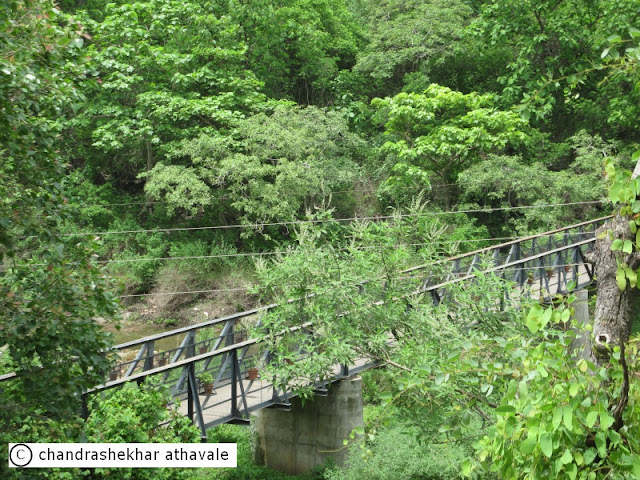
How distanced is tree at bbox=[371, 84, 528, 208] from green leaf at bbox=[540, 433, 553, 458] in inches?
658

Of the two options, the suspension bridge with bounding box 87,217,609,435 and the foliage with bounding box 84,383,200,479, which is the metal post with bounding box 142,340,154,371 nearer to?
the suspension bridge with bounding box 87,217,609,435

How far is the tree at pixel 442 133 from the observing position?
744 inches

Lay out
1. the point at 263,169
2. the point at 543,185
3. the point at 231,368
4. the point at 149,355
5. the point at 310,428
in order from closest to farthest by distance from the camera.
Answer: the point at 149,355 < the point at 231,368 < the point at 310,428 < the point at 263,169 < the point at 543,185

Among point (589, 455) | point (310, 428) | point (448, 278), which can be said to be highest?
point (589, 455)

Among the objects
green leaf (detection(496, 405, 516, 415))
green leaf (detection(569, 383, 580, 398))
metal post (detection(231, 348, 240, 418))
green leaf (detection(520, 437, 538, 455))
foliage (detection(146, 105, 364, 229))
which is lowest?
metal post (detection(231, 348, 240, 418))

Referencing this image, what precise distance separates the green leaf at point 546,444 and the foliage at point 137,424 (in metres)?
5.53

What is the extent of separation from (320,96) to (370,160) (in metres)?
4.28

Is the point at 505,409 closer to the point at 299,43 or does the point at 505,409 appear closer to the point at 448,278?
the point at 448,278

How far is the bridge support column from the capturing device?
11234 mm

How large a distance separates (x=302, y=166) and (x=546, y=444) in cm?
1659

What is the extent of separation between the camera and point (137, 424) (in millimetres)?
7492

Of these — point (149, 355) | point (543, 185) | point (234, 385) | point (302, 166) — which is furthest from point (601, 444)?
point (543, 185)

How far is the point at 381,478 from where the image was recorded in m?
9.58

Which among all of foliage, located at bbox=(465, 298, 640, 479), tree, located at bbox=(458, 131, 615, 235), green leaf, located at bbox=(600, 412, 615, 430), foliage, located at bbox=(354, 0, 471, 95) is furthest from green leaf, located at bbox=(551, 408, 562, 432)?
foliage, located at bbox=(354, 0, 471, 95)
